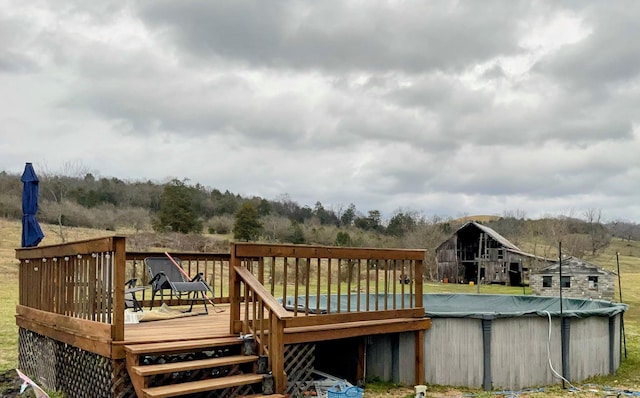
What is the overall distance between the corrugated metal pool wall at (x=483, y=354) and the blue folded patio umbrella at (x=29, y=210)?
4754 millimetres

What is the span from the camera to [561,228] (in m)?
41.6

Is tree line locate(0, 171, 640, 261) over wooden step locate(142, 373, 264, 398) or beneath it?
over

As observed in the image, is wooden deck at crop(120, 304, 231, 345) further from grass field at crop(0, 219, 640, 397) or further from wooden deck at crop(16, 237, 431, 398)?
grass field at crop(0, 219, 640, 397)

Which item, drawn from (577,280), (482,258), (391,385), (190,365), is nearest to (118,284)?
(190,365)

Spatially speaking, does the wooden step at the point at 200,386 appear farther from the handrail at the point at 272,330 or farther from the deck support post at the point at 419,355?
the deck support post at the point at 419,355

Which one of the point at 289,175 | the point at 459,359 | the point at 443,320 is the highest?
the point at 289,175

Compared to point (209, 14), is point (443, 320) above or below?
below

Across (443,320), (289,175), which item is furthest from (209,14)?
(289,175)

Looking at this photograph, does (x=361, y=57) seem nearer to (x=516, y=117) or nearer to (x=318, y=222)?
(x=516, y=117)

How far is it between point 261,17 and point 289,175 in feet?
131

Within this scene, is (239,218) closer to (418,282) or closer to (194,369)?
(418,282)

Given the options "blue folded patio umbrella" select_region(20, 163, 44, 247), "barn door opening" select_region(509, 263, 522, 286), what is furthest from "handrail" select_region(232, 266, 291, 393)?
"barn door opening" select_region(509, 263, 522, 286)

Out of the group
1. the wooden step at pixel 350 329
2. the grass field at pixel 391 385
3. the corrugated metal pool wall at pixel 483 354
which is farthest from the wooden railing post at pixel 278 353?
the corrugated metal pool wall at pixel 483 354

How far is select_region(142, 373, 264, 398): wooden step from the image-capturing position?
4305mm
